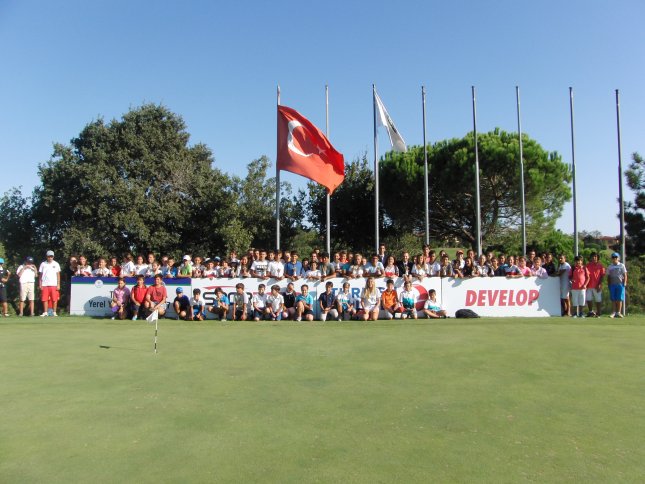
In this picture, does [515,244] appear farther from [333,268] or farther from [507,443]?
[507,443]

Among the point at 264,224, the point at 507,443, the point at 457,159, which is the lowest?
the point at 507,443

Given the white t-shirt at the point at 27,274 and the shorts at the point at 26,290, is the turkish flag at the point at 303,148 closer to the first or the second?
the white t-shirt at the point at 27,274

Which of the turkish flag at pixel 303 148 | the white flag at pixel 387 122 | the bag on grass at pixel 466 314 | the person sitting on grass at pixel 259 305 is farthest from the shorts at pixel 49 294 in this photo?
the white flag at pixel 387 122

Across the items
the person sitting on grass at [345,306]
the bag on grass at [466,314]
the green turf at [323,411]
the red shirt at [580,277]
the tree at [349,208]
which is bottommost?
the green turf at [323,411]

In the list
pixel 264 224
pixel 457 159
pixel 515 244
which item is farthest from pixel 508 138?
pixel 264 224

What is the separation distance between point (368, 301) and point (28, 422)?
441 inches

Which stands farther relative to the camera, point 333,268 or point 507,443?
point 333,268

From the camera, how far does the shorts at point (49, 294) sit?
1705 cm

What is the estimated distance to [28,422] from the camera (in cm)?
518

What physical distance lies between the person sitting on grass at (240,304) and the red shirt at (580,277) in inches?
367

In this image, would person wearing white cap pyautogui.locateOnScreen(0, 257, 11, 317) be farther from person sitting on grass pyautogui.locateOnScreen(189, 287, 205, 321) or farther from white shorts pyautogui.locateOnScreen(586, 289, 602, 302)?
white shorts pyautogui.locateOnScreen(586, 289, 602, 302)

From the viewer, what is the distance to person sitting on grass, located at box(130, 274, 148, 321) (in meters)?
15.9

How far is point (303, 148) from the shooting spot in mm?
20312

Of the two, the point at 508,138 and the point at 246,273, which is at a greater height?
the point at 508,138
